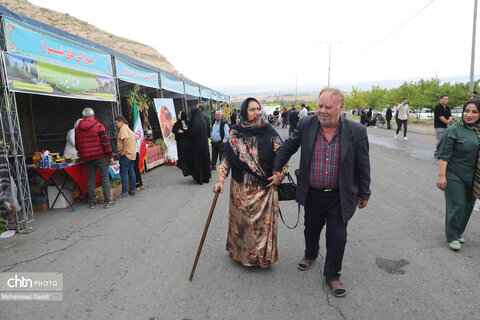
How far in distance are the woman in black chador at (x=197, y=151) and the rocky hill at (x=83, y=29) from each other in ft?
108

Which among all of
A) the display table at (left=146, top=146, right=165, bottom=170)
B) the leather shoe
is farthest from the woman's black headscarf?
the display table at (left=146, top=146, right=165, bottom=170)

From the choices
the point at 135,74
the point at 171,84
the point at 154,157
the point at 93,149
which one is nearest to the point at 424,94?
the point at 171,84

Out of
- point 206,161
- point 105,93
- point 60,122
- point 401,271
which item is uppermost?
point 105,93

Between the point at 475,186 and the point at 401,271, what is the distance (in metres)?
1.29

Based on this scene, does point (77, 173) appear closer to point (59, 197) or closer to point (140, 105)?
point (59, 197)

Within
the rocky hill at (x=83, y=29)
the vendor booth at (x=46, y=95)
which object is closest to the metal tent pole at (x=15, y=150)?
the vendor booth at (x=46, y=95)

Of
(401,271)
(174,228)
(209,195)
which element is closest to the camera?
(401,271)

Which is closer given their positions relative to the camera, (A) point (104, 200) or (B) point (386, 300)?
(B) point (386, 300)

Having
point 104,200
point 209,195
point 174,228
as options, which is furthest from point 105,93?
point 174,228

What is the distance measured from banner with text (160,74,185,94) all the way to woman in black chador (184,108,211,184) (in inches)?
141

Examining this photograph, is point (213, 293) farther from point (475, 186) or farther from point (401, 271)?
point (475, 186)

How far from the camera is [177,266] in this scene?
10.7ft

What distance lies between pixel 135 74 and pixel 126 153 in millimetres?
3188

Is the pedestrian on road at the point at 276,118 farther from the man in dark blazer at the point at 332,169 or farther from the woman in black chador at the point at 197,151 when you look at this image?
the man in dark blazer at the point at 332,169
